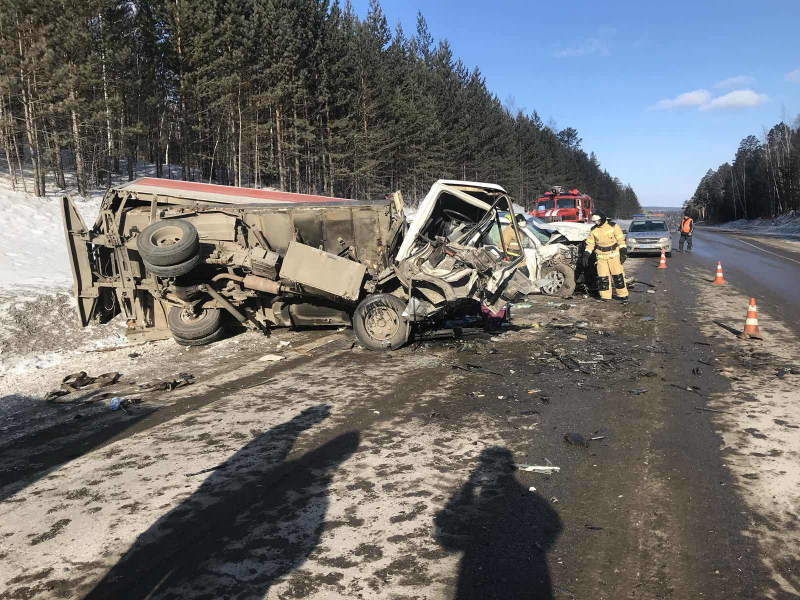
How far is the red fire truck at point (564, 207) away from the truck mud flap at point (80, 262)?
59.3 feet

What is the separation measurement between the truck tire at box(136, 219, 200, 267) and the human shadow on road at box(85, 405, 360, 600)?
3.71 m

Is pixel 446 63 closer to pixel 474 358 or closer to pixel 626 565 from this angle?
pixel 474 358

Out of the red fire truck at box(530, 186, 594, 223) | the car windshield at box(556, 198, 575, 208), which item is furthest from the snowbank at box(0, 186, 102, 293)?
the car windshield at box(556, 198, 575, 208)

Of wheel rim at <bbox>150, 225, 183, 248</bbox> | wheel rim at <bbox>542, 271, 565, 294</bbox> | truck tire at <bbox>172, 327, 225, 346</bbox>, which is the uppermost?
wheel rim at <bbox>150, 225, 183, 248</bbox>

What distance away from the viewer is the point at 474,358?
270 inches

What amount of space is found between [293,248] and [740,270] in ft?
47.7

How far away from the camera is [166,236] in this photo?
711 cm

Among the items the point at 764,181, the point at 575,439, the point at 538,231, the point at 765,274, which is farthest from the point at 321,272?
the point at 764,181

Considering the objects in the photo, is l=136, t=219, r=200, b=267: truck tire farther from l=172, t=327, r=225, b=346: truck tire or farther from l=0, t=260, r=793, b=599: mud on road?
l=0, t=260, r=793, b=599: mud on road

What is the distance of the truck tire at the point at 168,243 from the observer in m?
6.82

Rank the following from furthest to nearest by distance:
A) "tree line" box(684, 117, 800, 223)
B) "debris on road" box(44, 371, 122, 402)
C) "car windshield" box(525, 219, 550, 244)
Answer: "tree line" box(684, 117, 800, 223)
"car windshield" box(525, 219, 550, 244)
"debris on road" box(44, 371, 122, 402)

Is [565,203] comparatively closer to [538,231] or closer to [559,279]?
[538,231]

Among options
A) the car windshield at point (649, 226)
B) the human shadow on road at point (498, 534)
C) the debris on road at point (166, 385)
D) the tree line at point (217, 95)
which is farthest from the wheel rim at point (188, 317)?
the car windshield at point (649, 226)

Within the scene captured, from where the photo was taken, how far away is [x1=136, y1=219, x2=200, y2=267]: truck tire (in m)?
6.82
